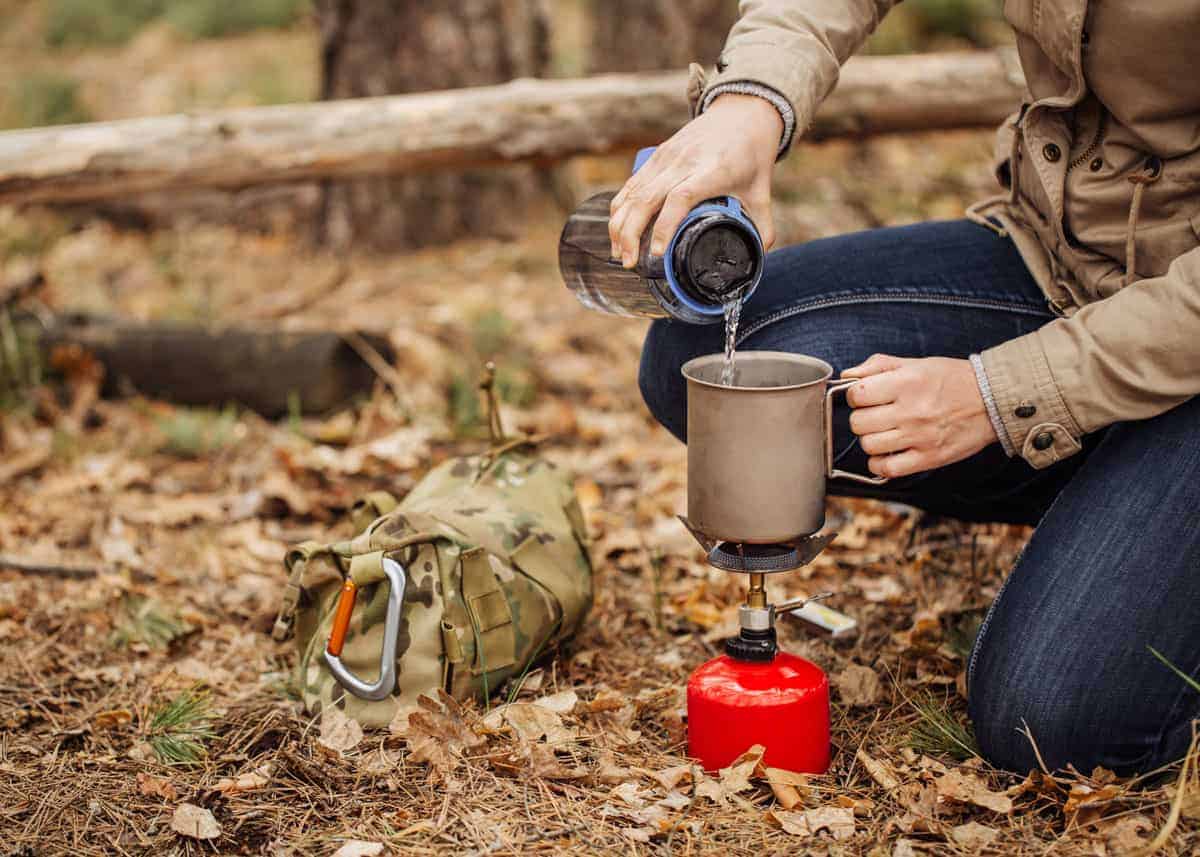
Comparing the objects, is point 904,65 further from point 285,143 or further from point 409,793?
point 409,793

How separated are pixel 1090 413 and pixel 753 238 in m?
0.63

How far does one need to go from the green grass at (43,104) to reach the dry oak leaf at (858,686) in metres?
7.89

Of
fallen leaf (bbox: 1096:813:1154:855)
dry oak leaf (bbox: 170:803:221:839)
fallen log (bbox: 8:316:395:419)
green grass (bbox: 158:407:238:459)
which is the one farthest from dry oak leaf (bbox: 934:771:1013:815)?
green grass (bbox: 158:407:238:459)

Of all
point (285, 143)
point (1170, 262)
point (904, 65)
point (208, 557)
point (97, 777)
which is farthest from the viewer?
point (904, 65)

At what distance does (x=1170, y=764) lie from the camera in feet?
6.47

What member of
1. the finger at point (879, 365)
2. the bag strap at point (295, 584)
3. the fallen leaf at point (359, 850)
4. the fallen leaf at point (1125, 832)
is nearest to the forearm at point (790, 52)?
the finger at point (879, 365)

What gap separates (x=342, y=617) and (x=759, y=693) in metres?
0.83

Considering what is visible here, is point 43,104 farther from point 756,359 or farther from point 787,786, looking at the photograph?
point 787,786

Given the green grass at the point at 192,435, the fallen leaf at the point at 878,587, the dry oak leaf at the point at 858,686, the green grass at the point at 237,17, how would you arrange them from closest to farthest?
the dry oak leaf at the point at 858,686, the fallen leaf at the point at 878,587, the green grass at the point at 192,435, the green grass at the point at 237,17

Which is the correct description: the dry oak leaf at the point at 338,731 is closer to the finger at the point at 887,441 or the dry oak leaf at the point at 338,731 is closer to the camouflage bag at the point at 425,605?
the camouflage bag at the point at 425,605

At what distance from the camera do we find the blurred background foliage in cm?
872

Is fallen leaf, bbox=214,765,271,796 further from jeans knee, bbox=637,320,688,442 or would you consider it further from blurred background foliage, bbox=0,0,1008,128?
blurred background foliage, bbox=0,0,1008,128

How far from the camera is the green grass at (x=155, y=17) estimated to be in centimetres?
1117

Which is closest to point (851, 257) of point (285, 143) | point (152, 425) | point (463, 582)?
point (463, 582)
